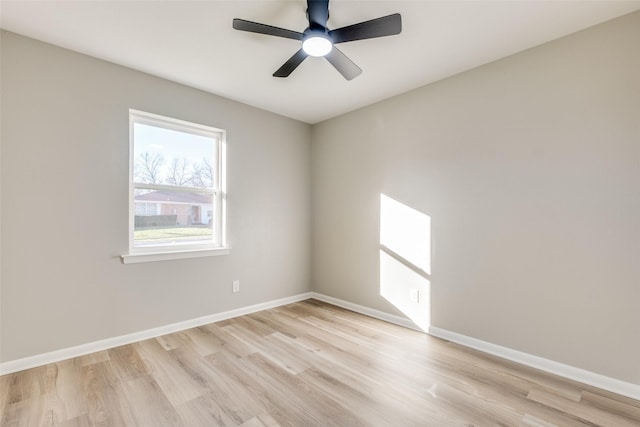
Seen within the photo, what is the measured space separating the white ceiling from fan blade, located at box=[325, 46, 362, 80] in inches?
10.6

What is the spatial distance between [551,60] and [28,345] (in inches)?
183

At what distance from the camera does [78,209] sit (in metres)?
2.50

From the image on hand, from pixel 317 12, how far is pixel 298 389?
8.06 feet

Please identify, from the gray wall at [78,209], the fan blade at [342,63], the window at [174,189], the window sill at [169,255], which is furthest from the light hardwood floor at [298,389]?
the fan blade at [342,63]

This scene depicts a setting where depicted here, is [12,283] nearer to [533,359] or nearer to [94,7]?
[94,7]

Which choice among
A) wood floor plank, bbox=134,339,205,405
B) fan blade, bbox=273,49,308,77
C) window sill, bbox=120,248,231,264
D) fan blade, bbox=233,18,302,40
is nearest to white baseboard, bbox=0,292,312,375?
wood floor plank, bbox=134,339,205,405

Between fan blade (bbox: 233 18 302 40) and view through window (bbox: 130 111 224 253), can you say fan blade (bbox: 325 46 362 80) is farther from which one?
view through window (bbox: 130 111 224 253)

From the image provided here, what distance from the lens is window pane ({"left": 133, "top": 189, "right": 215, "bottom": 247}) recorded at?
292 centimetres

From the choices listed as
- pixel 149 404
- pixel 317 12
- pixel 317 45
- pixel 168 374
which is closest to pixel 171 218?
pixel 168 374

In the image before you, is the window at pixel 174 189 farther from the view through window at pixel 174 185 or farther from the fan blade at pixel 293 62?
the fan blade at pixel 293 62

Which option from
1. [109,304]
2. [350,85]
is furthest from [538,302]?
[109,304]

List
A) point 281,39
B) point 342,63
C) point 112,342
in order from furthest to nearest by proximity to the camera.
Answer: point 112,342, point 281,39, point 342,63

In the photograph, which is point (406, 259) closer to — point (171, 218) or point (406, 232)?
point (406, 232)

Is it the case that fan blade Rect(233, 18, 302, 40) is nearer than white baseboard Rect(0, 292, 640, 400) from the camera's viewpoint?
Yes
